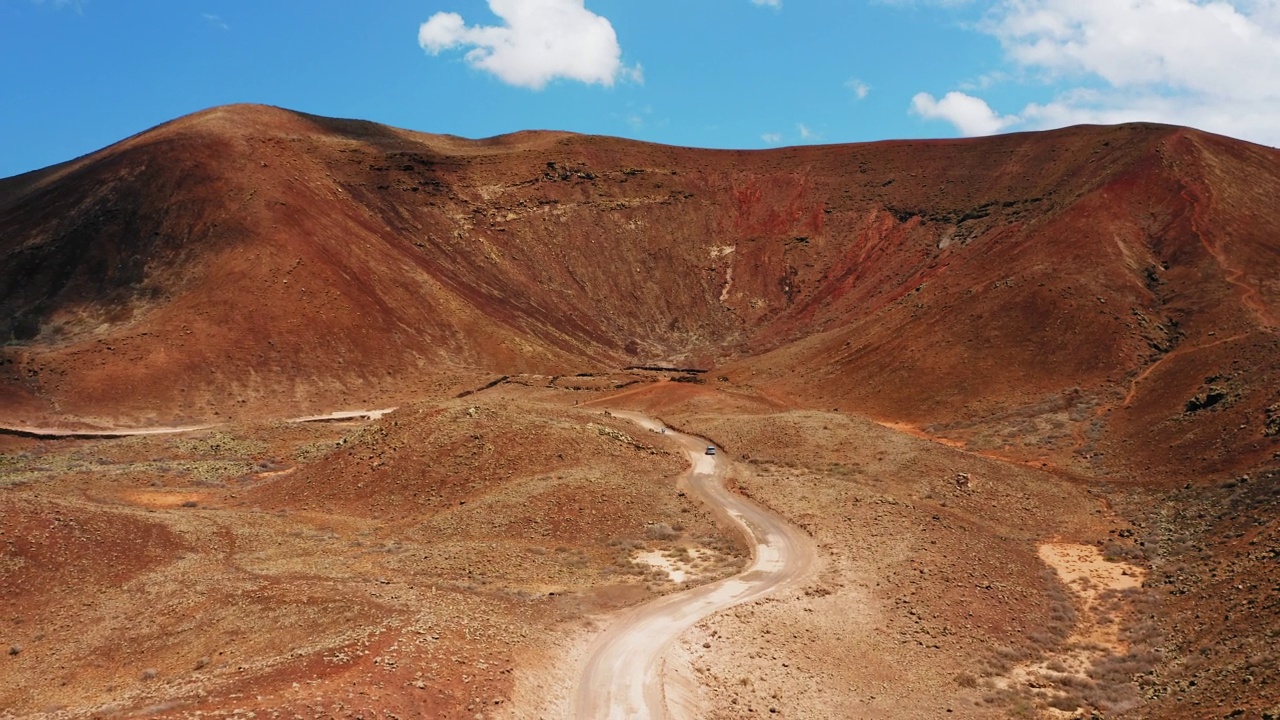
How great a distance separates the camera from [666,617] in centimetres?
2147

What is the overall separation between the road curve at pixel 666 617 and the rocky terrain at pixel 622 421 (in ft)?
2.51

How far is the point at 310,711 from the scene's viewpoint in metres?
13.8

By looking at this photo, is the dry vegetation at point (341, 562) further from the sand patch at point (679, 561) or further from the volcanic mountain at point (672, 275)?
the volcanic mountain at point (672, 275)

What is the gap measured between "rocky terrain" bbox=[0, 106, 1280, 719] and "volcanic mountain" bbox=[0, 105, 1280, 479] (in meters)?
0.39

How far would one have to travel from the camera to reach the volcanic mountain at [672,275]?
51.7m

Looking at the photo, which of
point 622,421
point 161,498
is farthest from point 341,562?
point 622,421

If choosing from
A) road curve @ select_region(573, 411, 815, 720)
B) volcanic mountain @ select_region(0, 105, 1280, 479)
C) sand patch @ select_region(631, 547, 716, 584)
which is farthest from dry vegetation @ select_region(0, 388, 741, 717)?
volcanic mountain @ select_region(0, 105, 1280, 479)

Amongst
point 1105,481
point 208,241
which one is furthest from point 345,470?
Answer: point 208,241

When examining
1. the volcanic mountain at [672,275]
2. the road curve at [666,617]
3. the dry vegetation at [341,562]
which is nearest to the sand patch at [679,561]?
the dry vegetation at [341,562]

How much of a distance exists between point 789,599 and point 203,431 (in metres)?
40.9

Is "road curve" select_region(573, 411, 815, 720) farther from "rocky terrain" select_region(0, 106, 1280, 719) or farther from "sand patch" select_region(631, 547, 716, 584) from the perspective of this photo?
"sand patch" select_region(631, 547, 716, 584)

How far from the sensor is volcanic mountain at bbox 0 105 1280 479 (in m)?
51.7

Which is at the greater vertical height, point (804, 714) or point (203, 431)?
point (203, 431)

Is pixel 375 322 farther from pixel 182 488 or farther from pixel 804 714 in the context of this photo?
pixel 804 714
